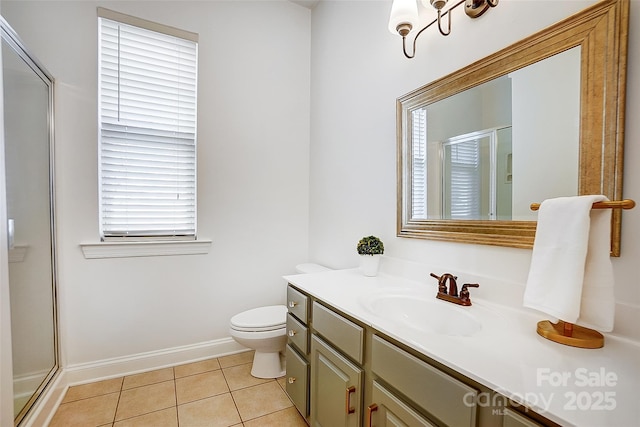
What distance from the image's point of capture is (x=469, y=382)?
767mm

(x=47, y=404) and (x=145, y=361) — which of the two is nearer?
Answer: (x=47, y=404)

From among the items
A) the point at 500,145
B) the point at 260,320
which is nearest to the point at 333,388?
the point at 260,320

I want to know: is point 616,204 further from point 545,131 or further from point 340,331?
point 340,331

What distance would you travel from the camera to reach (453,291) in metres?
1.29

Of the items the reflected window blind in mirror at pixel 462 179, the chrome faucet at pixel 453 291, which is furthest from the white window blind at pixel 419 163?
the chrome faucet at pixel 453 291

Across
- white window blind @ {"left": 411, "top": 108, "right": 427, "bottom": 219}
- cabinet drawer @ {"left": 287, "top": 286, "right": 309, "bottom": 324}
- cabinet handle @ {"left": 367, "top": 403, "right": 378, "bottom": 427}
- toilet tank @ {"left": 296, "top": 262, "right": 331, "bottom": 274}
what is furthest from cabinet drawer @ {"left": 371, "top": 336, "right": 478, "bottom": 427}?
toilet tank @ {"left": 296, "top": 262, "right": 331, "bottom": 274}

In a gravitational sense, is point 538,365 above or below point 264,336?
above

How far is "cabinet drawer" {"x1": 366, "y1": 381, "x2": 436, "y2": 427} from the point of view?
91cm

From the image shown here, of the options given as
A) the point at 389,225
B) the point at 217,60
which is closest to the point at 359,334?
the point at 389,225

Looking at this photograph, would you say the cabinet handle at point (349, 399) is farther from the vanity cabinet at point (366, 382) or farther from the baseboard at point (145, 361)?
the baseboard at point (145, 361)

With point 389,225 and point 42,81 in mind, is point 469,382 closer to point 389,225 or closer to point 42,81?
point 389,225

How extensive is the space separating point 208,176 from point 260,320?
1.18 metres

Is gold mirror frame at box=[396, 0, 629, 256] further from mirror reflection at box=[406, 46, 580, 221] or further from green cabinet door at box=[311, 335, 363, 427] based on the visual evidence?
green cabinet door at box=[311, 335, 363, 427]

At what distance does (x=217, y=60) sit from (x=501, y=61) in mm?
2045
